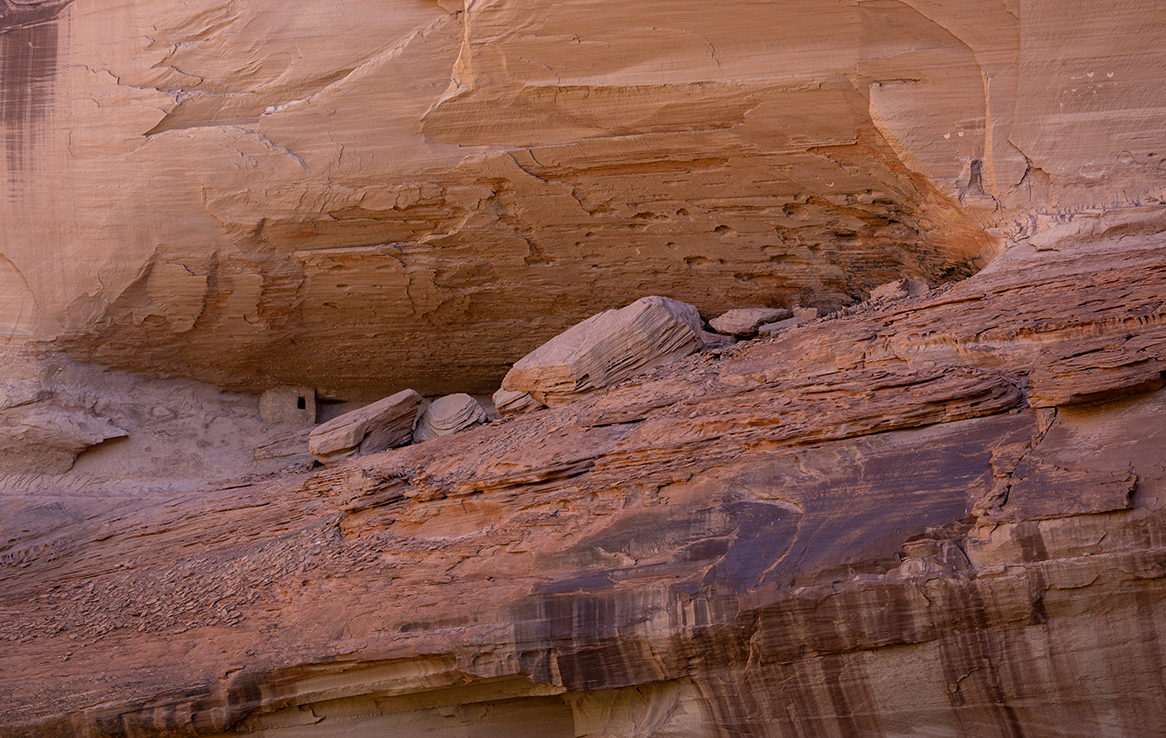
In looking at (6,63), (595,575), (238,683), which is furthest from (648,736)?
(6,63)

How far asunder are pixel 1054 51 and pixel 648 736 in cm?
482

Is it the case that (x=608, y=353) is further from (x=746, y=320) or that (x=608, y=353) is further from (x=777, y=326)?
(x=777, y=326)

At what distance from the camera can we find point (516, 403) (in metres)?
7.56

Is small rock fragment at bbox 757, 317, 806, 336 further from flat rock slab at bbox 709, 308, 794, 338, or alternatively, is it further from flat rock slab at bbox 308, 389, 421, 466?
flat rock slab at bbox 308, 389, 421, 466

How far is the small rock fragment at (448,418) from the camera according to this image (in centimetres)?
816

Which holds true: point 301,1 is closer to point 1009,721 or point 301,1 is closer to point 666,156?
point 666,156

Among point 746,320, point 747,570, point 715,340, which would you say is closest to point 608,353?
point 715,340


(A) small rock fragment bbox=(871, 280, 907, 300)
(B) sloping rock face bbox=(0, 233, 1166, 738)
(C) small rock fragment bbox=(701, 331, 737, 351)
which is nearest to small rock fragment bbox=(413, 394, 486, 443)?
(B) sloping rock face bbox=(0, 233, 1166, 738)

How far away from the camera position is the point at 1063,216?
20.0ft

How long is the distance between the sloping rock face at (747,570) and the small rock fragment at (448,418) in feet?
4.39

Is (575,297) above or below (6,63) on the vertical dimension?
below

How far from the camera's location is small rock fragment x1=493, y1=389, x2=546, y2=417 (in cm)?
749

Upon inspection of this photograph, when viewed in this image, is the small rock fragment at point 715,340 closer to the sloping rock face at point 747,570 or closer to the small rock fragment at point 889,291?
the sloping rock face at point 747,570

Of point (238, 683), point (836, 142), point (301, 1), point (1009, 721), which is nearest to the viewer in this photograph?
point (1009, 721)
